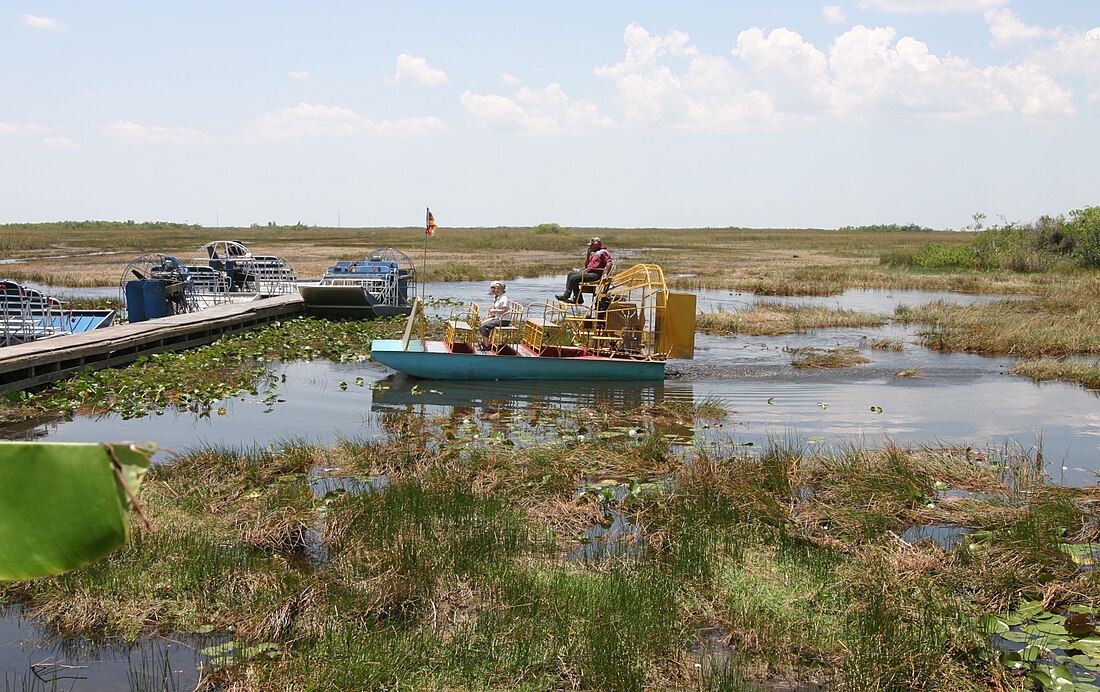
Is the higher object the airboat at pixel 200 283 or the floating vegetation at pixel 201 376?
the airboat at pixel 200 283

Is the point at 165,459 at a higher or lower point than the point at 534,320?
lower

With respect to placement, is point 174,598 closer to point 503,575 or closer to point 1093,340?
point 503,575

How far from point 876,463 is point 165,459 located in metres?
7.69

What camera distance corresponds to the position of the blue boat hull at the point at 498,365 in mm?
15477

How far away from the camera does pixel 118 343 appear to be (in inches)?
632

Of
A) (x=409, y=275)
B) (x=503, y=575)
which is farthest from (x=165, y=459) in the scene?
(x=409, y=275)

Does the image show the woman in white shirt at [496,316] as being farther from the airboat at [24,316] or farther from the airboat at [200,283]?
the airboat at [200,283]

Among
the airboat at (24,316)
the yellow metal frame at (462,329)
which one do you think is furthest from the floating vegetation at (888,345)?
the airboat at (24,316)

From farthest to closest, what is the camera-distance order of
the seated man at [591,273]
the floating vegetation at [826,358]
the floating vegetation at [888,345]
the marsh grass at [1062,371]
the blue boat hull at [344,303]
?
1. the blue boat hull at [344,303]
2. the floating vegetation at [888,345]
3. the floating vegetation at [826,358]
4. the marsh grass at [1062,371]
5. the seated man at [591,273]

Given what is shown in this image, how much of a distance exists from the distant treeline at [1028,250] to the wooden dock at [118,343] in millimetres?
36667

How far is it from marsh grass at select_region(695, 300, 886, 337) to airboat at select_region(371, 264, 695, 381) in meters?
7.05

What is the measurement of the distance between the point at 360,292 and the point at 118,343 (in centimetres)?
828

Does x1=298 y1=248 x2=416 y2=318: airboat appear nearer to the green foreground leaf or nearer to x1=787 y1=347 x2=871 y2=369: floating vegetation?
x1=787 y1=347 x2=871 y2=369: floating vegetation

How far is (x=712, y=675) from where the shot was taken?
5.35 meters
